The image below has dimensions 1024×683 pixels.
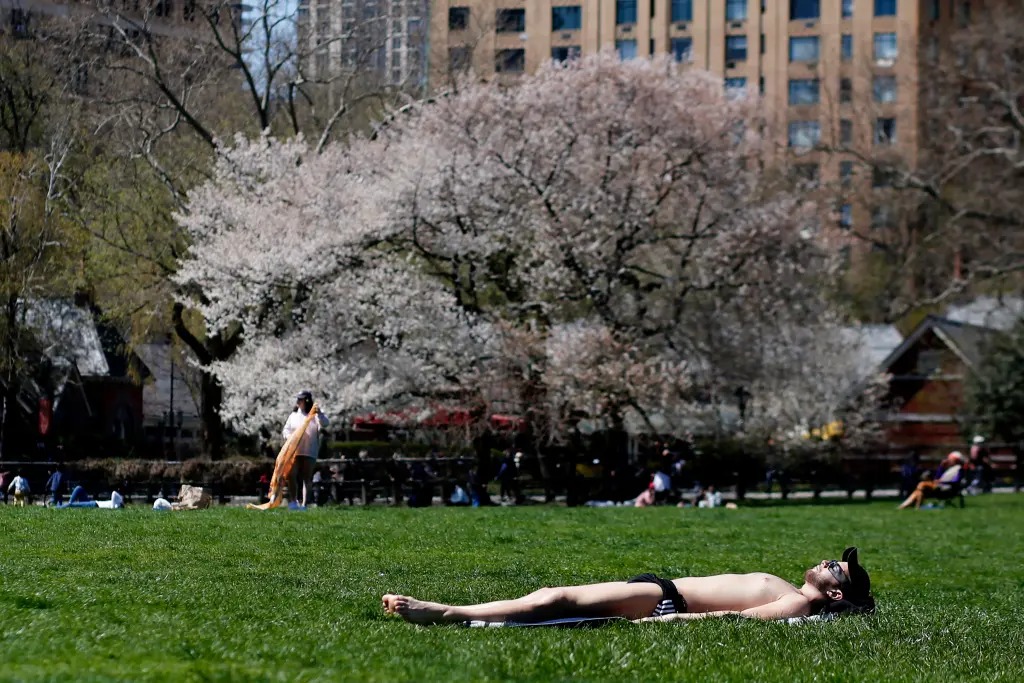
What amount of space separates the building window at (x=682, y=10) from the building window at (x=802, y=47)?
6.86 metres

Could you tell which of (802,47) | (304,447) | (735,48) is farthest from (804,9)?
(304,447)

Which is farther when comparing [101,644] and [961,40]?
[961,40]

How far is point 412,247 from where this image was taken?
39500 mm

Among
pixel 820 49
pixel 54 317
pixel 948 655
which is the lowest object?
pixel 948 655

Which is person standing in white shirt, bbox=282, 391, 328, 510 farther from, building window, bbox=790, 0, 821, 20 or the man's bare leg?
building window, bbox=790, 0, 821, 20

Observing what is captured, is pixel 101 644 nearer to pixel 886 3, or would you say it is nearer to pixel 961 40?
pixel 961 40

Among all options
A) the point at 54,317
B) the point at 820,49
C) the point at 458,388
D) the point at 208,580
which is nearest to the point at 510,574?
the point at 208,580

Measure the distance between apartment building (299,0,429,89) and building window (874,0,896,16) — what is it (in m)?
49.5

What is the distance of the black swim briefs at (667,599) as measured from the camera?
9352mm

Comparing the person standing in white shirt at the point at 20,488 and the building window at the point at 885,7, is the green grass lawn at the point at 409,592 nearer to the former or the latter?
the person standing in white shirt at the point at 20,488

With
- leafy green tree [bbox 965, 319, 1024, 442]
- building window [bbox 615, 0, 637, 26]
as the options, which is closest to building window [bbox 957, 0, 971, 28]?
building window [bbox 615, 0, 637, 26]

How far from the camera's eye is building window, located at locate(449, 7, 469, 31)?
4947 centimetres

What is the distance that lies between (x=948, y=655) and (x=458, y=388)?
3069cm

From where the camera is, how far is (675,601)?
9398 mm
